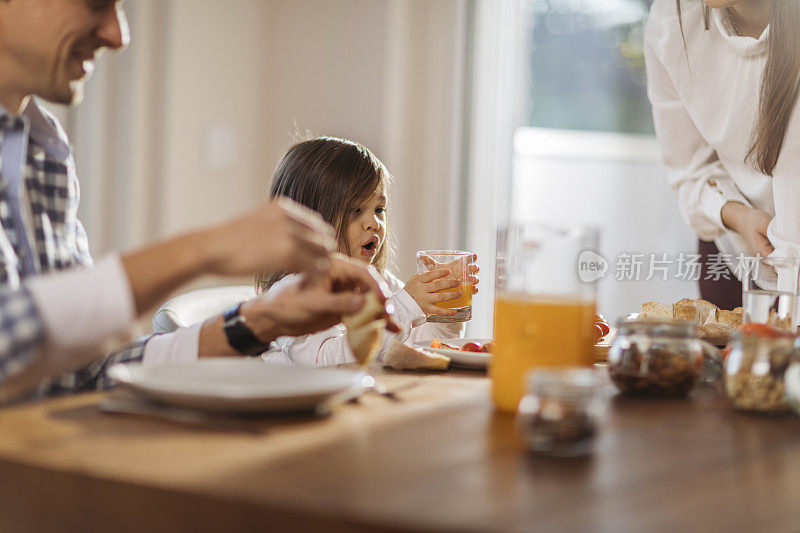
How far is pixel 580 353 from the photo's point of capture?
0.89 m

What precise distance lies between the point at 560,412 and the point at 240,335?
54cm

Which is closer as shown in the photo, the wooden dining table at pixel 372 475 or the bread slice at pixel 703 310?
the wooden dining table at pixel 372 475

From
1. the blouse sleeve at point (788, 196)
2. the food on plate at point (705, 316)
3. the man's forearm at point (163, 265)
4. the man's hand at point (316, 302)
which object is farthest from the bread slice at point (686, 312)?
the man's forearm at point (163, 265)

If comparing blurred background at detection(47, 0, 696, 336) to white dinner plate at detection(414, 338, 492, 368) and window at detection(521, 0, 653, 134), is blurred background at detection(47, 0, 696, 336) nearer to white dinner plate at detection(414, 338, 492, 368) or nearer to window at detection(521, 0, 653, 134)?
window at detection(521, 0, 653, 134)

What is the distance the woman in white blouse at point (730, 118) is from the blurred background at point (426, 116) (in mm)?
517

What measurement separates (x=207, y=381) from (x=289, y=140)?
8.69 feet

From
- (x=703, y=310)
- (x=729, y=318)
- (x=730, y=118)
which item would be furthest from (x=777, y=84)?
(x=729, y=318)

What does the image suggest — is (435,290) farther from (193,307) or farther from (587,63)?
(587,63)

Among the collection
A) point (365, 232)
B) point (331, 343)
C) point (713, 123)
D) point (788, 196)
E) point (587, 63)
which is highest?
point (587, 63)

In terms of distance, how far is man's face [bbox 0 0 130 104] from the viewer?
3.40ft

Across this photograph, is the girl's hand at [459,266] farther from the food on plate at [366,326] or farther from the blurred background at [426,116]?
the blurred background at [426,116]

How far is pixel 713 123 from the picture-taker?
2508mm

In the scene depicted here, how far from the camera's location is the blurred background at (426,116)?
308 cm

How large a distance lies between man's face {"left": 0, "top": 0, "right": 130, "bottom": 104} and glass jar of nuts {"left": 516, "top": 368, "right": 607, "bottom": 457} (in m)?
0.66
